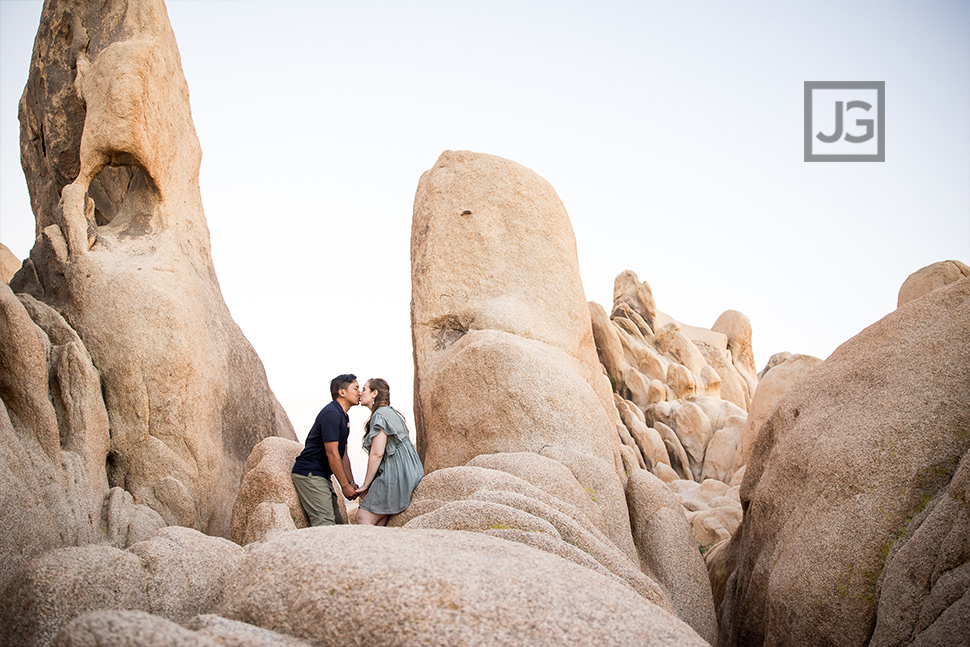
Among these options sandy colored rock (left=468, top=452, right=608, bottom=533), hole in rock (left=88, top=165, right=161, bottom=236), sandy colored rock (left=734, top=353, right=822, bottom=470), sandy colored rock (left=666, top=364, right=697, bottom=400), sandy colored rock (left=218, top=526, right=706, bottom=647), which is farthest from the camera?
sandy colored rock (left=666, top=364, right=697, bottom=400)

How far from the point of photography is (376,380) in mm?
9711

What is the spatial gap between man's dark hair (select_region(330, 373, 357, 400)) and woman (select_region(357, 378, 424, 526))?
0.80ft

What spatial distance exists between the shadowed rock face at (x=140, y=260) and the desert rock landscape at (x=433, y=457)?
0.16 feet

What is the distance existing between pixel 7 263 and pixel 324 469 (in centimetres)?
1427

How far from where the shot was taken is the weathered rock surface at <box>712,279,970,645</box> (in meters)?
5.99

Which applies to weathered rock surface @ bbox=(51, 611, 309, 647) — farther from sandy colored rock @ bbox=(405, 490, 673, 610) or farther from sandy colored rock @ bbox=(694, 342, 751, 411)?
sandy colored rock @ bbox=(694, 342, 751, 411)

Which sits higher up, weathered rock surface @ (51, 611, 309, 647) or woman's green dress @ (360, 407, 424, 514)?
weathered rock surface @ (51, 611, 309, 647)

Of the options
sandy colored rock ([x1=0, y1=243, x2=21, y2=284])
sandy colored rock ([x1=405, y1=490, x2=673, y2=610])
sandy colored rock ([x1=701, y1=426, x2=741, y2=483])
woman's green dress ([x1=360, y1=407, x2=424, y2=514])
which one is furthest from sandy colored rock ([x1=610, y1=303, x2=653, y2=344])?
sandy colored rock ([x1=405, y1=490, x2=673, y2=610])

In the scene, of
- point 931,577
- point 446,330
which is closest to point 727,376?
point 446,330

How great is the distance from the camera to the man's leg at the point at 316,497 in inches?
350

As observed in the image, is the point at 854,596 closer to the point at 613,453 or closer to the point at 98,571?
the point at 613,453

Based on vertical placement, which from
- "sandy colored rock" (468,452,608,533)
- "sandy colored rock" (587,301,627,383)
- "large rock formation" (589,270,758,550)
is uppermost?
"sandy colored rock" (468,452,608,533)

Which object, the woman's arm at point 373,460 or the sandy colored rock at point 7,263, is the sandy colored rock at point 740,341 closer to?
the sandy colored rock at point 7,263

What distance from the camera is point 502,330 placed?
12234 mm
